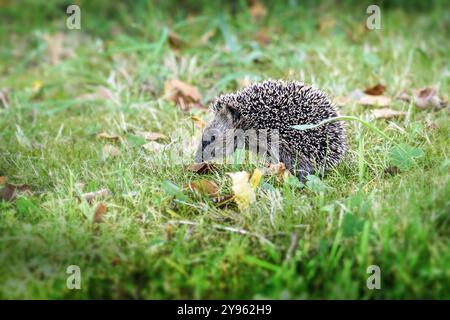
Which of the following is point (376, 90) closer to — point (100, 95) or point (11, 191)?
point (100, 95)

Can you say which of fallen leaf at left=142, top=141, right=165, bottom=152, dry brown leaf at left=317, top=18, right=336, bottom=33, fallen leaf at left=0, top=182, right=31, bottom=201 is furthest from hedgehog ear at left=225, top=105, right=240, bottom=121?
dry brown leaf at left=317, top=18, right=336, bottom=33

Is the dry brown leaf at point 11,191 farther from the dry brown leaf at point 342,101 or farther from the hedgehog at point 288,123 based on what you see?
the dry brown leaf at point 342,101

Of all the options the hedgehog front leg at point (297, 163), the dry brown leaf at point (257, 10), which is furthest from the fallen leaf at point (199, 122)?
the dry brown leaf at point (257, 10)

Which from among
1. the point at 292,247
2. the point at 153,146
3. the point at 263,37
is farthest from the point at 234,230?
the point at 263,37

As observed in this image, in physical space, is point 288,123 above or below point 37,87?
below

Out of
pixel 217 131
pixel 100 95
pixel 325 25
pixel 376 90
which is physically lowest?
pixel 217 131
